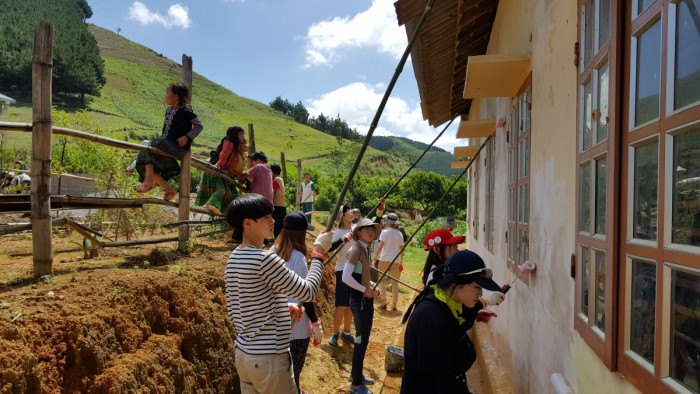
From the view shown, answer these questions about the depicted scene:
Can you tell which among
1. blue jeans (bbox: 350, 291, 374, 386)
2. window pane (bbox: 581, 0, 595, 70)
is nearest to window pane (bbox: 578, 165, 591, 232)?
window pane (bbox: 581, 0, 595, 70)

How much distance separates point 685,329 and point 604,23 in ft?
4.08

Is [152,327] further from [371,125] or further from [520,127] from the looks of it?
[520,127]

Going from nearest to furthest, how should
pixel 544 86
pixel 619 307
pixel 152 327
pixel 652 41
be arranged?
pixel 652 41 → pixel 619 307 → pixel 544 86 → pixel 152 327

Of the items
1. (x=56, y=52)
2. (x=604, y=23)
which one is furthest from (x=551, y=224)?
(x=56, y=52)

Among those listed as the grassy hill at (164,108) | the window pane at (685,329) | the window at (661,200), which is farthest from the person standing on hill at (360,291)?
the grassy hill at (164,108)

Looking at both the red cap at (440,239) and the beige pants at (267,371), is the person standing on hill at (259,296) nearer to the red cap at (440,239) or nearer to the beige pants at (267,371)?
the beige pants at (267,371)

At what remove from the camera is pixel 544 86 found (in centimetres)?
303

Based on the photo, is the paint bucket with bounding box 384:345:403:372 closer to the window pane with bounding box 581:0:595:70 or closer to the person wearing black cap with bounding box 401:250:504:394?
the person wearing black cap with bounding box 401:250:504:394

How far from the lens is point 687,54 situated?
1100 mm

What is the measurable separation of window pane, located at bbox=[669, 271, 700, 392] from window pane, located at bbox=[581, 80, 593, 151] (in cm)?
99

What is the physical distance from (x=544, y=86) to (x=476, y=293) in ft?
5.06

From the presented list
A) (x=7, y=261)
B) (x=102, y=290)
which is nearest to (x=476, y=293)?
(x=102, y=290)

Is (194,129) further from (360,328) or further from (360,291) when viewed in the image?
(360,328)

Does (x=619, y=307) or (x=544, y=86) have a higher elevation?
(x=544, y=86)
